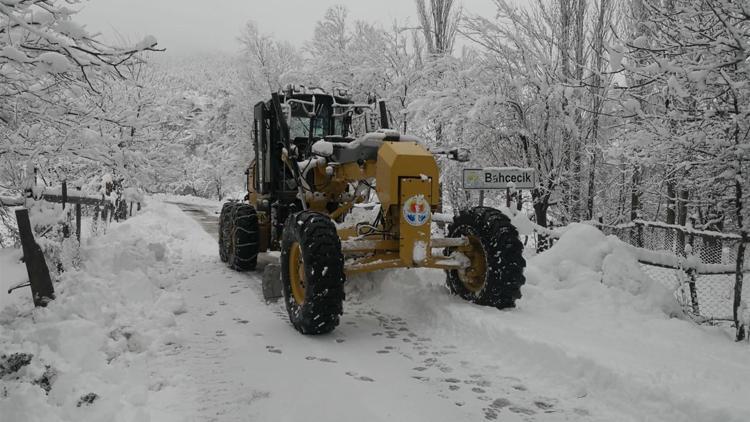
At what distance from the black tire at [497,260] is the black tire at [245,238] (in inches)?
150

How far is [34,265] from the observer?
5113mm

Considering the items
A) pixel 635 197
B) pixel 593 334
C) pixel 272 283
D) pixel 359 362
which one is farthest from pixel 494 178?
pixel 635 197

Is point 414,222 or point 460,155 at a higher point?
point 460,155

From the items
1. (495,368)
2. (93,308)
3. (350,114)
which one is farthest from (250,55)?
(495,368)

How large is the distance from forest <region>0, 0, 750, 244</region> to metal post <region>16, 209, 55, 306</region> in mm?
887

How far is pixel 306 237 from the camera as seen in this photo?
4.97 meters

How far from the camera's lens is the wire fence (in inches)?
230

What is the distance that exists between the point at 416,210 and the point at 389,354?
4.54 feet

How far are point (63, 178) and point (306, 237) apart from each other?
4651mm

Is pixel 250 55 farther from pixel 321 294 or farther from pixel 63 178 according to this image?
pixel 321 294

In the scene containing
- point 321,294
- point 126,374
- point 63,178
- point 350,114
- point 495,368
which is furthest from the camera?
point 350,114

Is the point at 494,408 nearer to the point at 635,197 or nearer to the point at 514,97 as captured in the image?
the point at 514,97

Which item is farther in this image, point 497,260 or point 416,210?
point 497,260

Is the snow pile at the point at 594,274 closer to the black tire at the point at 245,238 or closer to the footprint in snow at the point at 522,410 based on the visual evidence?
the footprint in snow at the point at 522,410
